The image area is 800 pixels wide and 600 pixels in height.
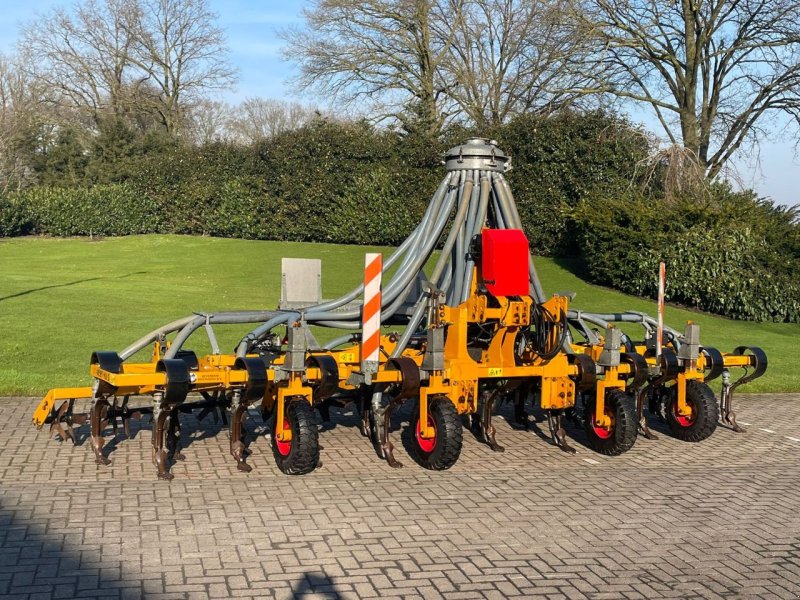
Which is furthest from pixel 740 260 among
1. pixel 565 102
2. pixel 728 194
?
pixel 565 102

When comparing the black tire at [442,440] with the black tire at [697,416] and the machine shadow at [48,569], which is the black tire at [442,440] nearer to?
the black tire at [697,416]

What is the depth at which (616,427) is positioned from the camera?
8133mm

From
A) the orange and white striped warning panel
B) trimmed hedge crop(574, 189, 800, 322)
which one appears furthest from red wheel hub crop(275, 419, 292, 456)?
trimmed hedge crop(574, 189, 800, 322)

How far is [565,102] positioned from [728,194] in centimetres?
807

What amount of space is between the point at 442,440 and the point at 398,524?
133cm

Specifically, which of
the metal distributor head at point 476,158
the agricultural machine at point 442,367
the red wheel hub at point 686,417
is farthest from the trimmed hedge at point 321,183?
the red wheel hub at point 686,417

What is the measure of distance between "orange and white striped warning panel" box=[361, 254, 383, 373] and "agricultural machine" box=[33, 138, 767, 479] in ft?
0.04

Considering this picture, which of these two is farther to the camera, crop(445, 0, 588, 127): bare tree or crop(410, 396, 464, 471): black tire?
crop(445, 0, 588, 127): bare tree

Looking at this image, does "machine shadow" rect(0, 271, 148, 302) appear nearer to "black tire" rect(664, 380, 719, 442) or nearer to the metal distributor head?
the metal distributor head

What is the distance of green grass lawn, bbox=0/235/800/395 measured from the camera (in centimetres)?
1339

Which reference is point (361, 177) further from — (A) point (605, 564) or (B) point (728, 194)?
(A) point (605, 564)

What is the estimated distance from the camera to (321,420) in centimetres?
965

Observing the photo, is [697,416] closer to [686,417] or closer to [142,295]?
[686,417]

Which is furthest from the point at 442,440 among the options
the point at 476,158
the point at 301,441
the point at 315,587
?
the point at 476,158
